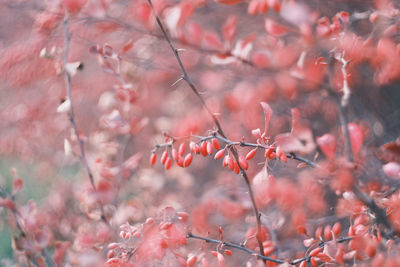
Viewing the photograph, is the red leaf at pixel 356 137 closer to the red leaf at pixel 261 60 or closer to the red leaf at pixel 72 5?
the red leaf at pixel 261 60

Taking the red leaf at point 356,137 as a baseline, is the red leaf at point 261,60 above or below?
below

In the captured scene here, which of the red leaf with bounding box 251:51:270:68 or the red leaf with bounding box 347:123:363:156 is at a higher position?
the red leaf with bounding box 347:123:363:156

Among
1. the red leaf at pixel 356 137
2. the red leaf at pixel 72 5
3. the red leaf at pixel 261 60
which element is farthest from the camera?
the red leaf at pixel 261 60

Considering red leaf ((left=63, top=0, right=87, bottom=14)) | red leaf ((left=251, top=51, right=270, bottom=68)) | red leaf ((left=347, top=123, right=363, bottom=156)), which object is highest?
red leaf ((left=63, top=0, right=87, bottom=14))

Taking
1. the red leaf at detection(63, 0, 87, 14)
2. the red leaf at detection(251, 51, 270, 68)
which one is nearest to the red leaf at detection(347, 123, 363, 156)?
the red leaf at detection(251, 51, 270, 68)

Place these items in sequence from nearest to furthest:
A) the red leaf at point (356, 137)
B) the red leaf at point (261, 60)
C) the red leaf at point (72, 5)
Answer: the red leaf at point (356, 137) → the red leaf at point (72, 5) → the red leaf at point (261, 60)

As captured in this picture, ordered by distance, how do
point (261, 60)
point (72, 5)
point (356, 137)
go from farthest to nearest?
1. point (261, 60)
2. point (72, 5)
3. point (356, 137)

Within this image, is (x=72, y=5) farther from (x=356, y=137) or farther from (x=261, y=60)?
(x=356, y=137)

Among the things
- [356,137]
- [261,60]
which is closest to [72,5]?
[261,60]

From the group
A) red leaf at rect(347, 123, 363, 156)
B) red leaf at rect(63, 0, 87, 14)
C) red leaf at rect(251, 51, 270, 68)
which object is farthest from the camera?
red leaf at rect(251, 51, 270, 68)

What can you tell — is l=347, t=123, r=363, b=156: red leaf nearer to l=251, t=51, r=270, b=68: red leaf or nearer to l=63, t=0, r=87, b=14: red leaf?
l=251, t=51, r=270, b=68: red leaf

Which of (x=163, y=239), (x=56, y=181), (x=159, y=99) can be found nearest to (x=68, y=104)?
(x=163, y=239)

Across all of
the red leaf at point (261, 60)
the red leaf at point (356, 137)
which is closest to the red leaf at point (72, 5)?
the red leaf at point (261, 60)

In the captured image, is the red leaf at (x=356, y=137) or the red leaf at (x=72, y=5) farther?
the red leaf at (x=72, y=5)
